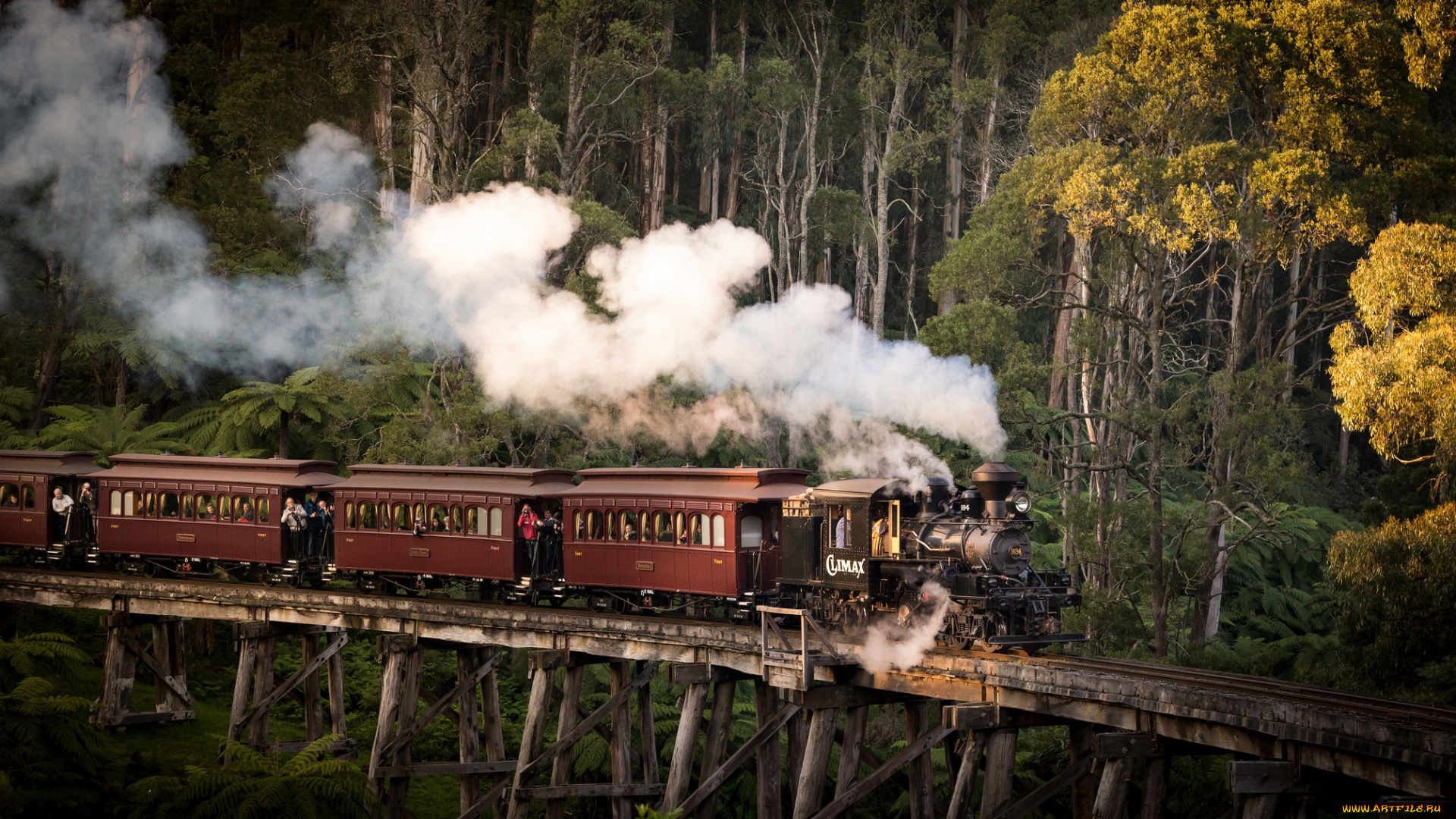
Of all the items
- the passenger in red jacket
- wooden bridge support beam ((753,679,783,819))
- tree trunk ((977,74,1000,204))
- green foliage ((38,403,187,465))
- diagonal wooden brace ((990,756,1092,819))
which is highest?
tree trunk ((977,74,1000,204))

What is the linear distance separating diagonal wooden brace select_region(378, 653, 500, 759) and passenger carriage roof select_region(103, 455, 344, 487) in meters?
5.99

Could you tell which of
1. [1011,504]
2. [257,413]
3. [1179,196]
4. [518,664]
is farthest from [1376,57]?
[257,413]

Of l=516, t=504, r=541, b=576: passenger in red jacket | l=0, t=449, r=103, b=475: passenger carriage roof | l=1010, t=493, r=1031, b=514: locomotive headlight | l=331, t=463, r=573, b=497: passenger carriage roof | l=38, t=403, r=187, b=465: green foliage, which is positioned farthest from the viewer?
l=38, t=403, r=187, b=465: green foliage

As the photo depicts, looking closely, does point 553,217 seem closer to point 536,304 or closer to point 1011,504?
point 536,304

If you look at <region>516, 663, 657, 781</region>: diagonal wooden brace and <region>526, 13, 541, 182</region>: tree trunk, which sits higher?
<region>526, 13, 541, 182</region>: tree trunk

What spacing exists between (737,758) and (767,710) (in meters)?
1.92

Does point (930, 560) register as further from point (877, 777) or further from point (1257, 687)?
point (1257, 687)

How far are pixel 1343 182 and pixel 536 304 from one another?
1787cm

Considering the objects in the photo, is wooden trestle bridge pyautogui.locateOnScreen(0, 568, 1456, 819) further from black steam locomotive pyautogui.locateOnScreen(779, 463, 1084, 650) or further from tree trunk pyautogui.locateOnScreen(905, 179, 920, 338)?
tree trunk pyautogui.locateOnScreen(905, 179, 920, 338)

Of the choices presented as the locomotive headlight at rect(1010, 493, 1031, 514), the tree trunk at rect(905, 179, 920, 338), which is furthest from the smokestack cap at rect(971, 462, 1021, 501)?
the tree trunk at rect(905, 179, 920, 338)

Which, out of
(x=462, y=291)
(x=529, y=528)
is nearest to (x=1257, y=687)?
(x=529, y=528)

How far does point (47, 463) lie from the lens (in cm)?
3150

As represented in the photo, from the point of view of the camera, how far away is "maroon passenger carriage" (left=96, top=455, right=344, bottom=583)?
28.2 m

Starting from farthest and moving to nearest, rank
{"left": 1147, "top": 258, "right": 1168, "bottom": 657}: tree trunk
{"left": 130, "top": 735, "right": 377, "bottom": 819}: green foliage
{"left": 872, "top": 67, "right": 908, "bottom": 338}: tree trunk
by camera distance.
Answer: {"left": 872, "top": 67, "right": 908, "bottom": 338}: tree trunk < {"left": 1147, "top": 258, "right": 1168, "bottom": 657}: tree trunk < {"left": 130, "top": 735, "right": 377, "bottom": 819}: green foliage
